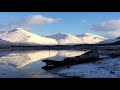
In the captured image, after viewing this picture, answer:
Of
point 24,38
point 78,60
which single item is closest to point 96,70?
point 78,60

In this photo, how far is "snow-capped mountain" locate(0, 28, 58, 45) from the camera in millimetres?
3750

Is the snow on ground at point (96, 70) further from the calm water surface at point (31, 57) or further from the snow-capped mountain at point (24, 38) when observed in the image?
the snow-capped mountain at point (24, 38)

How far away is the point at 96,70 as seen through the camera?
3.74 metres

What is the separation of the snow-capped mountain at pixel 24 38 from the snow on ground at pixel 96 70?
0.38 metres

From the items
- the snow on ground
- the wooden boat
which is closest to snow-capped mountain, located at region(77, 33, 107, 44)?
the wooden boat

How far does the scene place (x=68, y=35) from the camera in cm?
382

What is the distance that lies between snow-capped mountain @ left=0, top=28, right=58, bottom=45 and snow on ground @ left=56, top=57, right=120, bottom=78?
38cm

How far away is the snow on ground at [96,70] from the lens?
12.1ft

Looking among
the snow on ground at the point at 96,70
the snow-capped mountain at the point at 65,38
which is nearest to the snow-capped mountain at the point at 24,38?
the snow-capped mountain at the point at 65,38

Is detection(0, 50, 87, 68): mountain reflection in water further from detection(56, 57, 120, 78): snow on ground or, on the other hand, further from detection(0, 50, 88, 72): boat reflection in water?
detection(56, 57, 120, 78): snow on ground
